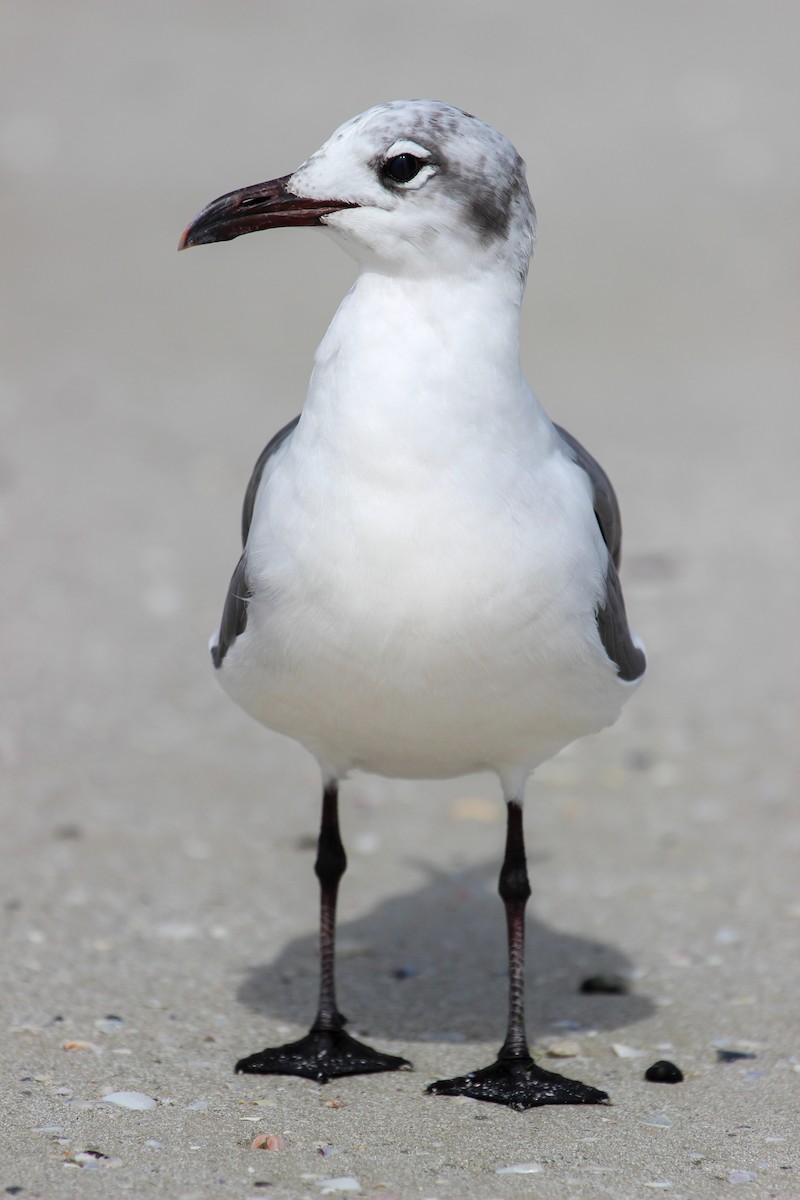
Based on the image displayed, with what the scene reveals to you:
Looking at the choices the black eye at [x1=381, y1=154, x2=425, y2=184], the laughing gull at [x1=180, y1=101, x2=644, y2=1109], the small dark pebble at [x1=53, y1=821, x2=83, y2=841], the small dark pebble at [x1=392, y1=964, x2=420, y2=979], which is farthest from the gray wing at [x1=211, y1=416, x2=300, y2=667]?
the small dark pebble at [x1=53, y1=821, x2=83, y2=841]

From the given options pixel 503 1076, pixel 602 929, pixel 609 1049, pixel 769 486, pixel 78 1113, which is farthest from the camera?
pixel 769 486

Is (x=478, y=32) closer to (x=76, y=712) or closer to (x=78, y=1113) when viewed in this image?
(x=76, y=712)

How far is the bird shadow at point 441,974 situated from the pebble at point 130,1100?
872 mm

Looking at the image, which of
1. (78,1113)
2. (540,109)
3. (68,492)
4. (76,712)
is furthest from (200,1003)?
(540,109)

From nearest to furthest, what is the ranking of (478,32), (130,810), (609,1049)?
(609,1049)
(130,810)
(478,32)

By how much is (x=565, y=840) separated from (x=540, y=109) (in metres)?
9.74

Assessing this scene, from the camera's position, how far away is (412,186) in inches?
142

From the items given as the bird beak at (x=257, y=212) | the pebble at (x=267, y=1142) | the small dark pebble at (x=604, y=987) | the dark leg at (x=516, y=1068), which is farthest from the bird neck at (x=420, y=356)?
the small dark pebble at (x=604, y=987)

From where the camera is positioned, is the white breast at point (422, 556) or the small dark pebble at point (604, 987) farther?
the small dark pebble at point (604, 987)

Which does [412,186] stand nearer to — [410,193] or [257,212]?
[410,193]

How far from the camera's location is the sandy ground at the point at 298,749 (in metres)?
4.02

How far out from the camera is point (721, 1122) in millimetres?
3979

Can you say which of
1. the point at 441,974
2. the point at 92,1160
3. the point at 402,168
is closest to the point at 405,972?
the point at 441,974

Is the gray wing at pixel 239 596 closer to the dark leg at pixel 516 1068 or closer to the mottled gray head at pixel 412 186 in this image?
the mottled gray head at pixel 412 186
